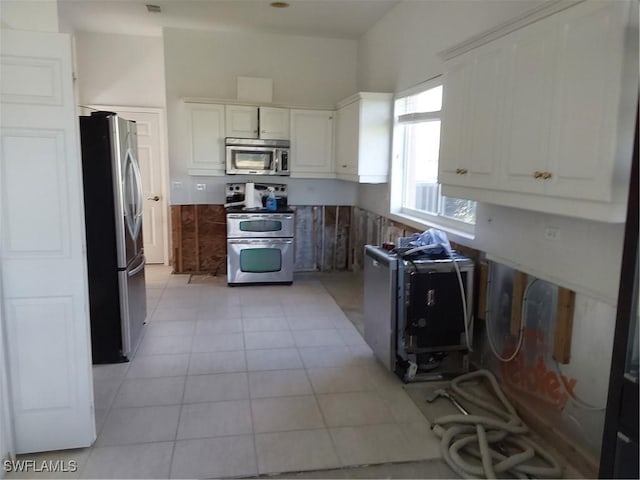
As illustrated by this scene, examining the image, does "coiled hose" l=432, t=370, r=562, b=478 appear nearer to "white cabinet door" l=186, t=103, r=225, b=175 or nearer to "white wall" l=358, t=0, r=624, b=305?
"white wall" l=358, t=0, r=624, b=305

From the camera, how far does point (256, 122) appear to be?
577 centimetres

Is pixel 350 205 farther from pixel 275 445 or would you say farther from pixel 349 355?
pixel 275 445

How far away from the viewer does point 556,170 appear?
2.04 m

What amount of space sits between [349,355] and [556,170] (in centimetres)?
224

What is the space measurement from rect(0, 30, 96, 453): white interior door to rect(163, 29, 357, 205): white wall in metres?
3.55

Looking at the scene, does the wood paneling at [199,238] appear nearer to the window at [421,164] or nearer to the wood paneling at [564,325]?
the window at [421,164]

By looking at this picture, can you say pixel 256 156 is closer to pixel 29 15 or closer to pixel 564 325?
pixel 29 15

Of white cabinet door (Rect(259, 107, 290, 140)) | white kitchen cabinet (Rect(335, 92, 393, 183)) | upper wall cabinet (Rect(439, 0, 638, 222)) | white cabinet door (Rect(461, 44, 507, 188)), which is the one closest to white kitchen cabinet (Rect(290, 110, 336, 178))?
white cabinet door (Rect(259, 107, 290, 140))

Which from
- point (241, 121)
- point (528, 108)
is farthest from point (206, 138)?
point (528, 108)

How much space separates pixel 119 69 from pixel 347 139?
10.5 ft

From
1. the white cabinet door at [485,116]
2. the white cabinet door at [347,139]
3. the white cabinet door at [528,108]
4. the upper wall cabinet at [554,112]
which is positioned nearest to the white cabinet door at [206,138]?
the white cabinet door at [347,139]

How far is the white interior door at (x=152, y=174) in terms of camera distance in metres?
6.44

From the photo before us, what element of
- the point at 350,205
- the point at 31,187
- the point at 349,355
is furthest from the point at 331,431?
the point at 350,205

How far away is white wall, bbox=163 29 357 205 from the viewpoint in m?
5.87
